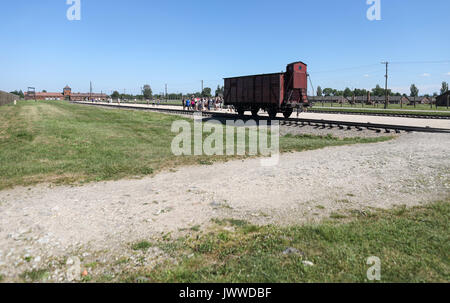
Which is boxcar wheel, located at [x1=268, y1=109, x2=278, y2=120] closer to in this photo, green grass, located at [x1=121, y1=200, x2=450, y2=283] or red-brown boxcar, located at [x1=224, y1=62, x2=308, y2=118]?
red-brown boxcar, located at [x1=224, y1=62, x2=308, y2=118]

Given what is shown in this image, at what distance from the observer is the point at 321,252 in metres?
3.97

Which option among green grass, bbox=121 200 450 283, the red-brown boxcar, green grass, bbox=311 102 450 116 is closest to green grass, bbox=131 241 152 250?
green grass, bbox=121 200 450 283

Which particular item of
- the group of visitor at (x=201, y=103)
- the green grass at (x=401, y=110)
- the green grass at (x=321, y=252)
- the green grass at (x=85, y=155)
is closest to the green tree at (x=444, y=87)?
the green grass at (x=401, y=110)

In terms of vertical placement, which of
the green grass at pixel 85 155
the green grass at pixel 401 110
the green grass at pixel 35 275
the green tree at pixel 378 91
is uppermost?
the green tree at pixel 378 91

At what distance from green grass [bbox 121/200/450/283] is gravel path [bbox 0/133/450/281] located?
18.2 inches

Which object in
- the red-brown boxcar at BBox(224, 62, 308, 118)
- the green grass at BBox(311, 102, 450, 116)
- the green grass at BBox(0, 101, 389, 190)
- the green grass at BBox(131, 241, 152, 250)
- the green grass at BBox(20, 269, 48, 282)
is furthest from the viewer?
the green grass at BBox(311, 102, 450, 116)

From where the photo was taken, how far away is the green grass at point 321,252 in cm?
347

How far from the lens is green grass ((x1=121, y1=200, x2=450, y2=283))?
3.47 meters

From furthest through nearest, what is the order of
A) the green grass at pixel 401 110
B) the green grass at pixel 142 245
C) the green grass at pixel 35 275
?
the green grass at pixel 401 110 → the green grass at pixel 142 245 → the green grass at pixel 35 275

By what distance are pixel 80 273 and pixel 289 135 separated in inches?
565

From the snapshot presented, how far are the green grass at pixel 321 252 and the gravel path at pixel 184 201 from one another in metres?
0.46

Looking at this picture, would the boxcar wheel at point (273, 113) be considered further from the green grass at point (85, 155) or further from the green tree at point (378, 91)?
the green tree at point (378, 91)

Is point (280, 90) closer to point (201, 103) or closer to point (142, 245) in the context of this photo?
point (201, 103)

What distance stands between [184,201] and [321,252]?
3.12 metres
